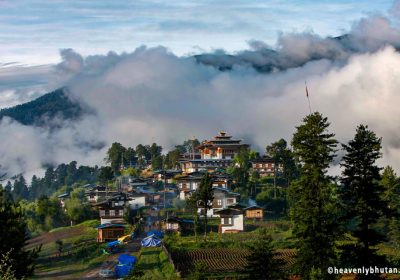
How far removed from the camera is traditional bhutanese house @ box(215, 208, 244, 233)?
63406 mm

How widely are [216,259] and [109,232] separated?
51.5ft

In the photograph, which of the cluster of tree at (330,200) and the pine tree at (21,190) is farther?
the pine tree at (21,190)

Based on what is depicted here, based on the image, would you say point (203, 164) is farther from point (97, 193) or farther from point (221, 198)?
point (221, 198)

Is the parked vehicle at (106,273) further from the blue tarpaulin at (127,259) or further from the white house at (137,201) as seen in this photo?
the white house at (137,201)

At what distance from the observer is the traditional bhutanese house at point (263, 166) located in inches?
3639

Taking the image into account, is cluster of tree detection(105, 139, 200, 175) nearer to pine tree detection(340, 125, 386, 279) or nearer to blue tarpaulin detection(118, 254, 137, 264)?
blue tarpaulin detection(118, 254, 137, 264)

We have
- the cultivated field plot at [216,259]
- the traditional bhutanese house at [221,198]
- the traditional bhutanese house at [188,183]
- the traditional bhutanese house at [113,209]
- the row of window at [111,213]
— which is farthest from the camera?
the traditional bhutanese house at [188,183]

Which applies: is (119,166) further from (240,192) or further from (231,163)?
(240,192)

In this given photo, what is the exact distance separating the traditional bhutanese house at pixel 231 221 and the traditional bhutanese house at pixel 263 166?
2903cm

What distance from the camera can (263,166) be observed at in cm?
9312

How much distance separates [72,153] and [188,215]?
135 m

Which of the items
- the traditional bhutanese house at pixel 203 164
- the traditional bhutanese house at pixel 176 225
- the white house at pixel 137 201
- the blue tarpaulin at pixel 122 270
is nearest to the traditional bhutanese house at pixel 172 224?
the traditional bhutanese house at pixel 176 225

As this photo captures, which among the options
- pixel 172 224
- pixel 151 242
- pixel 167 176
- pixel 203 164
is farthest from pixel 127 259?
pixel 203 164

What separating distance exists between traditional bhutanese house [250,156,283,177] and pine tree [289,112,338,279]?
64194 mm
